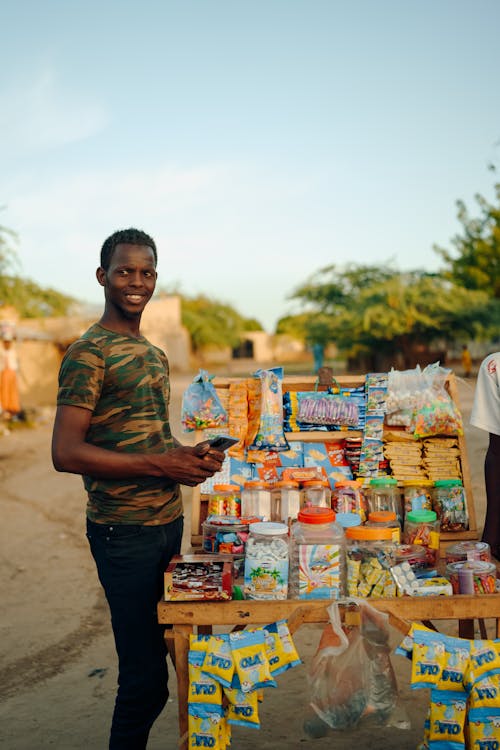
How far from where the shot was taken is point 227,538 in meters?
2.51

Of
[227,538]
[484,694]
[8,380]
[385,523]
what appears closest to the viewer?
[484,694]

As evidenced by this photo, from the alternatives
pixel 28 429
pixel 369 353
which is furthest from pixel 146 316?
pixel 28 429

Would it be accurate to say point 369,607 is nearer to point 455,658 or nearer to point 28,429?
point 455,658

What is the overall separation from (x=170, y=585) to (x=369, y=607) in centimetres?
67

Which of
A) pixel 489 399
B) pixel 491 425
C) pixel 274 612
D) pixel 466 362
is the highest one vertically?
pixel 466 362

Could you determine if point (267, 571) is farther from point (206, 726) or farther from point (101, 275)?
point (101, 275)

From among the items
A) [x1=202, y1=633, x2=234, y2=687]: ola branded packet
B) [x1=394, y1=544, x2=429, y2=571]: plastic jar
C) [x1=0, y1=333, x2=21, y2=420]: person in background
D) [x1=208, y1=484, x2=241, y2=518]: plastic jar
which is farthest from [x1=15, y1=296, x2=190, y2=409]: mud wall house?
[x1=202, y1=633, x2=234, y2=687]: ola branded packet

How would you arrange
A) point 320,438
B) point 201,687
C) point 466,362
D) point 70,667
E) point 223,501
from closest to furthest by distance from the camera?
point 201,687
point 223,501
point 320,438
point 70,667
point 466,362

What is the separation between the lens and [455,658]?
6.56ft

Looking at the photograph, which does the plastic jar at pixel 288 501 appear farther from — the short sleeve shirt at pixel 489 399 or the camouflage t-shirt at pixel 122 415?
the short sleeve shirt at pixel 489 399

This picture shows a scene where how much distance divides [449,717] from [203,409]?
1.71m

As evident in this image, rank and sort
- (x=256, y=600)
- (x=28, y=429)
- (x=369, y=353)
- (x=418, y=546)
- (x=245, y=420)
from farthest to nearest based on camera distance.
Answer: (x=369, y=353) → (x=28, y=429) → (x=245, y=420) → (x=418, y=546) → (x=256, y=600)

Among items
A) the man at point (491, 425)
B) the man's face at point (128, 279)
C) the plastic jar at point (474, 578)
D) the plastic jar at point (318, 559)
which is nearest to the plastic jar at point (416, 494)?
the man at point (491, 425)

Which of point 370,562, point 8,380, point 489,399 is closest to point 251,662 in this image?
point 370,562
